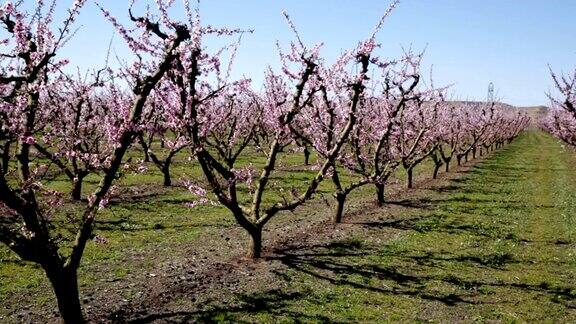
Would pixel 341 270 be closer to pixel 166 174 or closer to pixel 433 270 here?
pixel 433 270

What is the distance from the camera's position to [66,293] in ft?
35.7

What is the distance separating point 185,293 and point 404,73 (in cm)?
1786

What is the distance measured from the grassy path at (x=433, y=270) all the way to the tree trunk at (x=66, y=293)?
7.05 ft

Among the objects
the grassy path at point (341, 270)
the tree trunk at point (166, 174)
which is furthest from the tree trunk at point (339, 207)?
the tree trunk at point (166, 174)

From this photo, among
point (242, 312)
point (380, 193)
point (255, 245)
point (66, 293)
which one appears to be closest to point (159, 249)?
point (255, 245)

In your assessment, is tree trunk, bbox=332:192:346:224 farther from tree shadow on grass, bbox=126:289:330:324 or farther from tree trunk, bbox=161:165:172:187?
tree trunk, bbox=161:165:172:187

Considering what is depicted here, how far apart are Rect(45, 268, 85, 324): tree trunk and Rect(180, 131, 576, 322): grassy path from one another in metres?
2.15

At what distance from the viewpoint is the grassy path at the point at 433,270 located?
43.2 ft

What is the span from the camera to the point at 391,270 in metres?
16.6

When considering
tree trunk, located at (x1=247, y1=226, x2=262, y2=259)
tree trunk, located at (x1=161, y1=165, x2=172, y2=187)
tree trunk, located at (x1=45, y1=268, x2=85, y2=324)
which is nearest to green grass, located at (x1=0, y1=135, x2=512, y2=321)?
tree trunk, located at (x1=161, y1=165, x2=172, y2=187)

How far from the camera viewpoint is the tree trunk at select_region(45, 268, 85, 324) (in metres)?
10.6

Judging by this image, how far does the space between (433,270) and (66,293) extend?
11.7 m

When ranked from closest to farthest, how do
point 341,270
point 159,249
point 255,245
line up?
point 341,270
point 255,245
point 159,249

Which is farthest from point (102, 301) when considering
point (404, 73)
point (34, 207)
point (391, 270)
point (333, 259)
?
point (404, 73)
